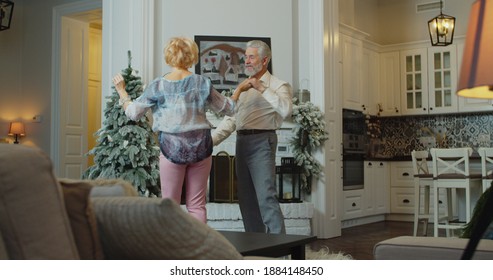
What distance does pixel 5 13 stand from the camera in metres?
8.17

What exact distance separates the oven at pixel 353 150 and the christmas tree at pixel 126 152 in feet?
8.33

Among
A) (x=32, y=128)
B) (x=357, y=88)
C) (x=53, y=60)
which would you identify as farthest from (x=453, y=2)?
(x=32, y=128)

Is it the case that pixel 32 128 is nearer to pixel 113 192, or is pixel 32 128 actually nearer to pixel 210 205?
pixel 210 205

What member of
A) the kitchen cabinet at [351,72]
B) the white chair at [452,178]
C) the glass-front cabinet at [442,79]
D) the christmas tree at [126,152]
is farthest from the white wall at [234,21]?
the glass-front cabinet at [442,79]

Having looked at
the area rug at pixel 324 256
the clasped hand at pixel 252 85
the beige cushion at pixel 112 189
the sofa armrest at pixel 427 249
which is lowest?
the area rug at pixel 324 256

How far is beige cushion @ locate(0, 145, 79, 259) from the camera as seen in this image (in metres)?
0.91

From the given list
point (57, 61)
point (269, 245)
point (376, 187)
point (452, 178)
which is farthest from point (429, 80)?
point (269, 245)

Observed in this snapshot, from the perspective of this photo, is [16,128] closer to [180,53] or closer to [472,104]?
[180,53]

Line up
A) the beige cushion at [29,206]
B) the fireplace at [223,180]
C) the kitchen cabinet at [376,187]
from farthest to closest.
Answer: the kitchen cabinet at [376,187] < the fireplace at [223,180] < the beige cushion at [29,206]

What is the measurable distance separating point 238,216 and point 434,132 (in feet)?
13.1

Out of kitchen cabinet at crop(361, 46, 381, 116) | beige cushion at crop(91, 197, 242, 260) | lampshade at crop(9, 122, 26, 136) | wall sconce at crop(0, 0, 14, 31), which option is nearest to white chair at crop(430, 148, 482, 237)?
kitchen cabinet at crop(361, 46, 381, 116)

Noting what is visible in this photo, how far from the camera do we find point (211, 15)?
647 centimetres

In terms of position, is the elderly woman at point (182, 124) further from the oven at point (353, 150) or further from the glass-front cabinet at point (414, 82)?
the glass-front cabinet at point (414, 82)

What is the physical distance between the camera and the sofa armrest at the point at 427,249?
187cm
